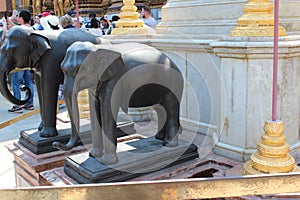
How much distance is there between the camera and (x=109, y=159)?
9.00ft

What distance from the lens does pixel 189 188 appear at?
1.68 metres

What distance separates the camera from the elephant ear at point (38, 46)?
333 centimetres

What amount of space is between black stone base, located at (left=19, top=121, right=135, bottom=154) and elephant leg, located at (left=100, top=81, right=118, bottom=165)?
857 millimetres

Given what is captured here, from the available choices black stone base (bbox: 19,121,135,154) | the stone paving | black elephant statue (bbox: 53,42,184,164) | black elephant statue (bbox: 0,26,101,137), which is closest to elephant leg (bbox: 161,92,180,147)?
black elephant statue (bbox: 53,42,184,164)

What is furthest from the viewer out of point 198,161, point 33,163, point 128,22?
point 128,22

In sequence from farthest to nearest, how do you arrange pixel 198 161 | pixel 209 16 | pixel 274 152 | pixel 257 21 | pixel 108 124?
pixel 209 16, pixel 198 161, pixel 257 21, pixel 108 124, pixel 274 152

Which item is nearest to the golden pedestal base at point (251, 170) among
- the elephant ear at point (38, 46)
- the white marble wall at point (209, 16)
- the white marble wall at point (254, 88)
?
the white marble wall at point (254, 88)

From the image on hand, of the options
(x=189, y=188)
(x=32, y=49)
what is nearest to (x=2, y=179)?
(x=32, y=49)

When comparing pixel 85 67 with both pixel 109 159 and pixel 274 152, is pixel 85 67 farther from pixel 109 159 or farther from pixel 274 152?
pixel 274 152

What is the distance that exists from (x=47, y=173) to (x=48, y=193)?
4.82ft

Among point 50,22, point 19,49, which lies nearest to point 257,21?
point 19,49

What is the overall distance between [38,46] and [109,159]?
48.3 inches

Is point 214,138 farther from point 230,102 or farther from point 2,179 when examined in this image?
point 2,179

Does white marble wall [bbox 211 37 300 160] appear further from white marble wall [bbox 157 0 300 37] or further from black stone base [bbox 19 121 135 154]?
black stone base [bbox 19 121 135 154]
